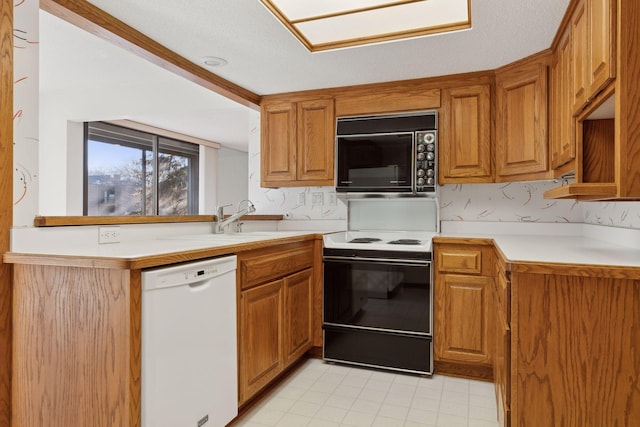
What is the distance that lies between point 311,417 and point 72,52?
10.1 ft

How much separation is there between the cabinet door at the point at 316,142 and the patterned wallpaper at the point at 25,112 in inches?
75.0

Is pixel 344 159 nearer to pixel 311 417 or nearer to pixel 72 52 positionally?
pixel 311 417

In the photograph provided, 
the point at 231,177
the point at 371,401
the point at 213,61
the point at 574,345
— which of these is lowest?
the point at 371,401

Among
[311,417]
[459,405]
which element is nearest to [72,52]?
[311,417]

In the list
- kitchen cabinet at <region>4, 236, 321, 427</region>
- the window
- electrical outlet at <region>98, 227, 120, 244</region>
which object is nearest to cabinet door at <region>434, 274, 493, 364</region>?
kitchen cabinet at <region>4, 236, 321, 427</region>

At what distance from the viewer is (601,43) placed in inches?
57.1

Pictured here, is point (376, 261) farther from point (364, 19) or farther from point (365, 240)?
point (364, 19)

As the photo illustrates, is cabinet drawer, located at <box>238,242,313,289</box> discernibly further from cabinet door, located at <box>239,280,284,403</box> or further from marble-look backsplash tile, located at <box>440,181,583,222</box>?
marble-look backsplash tile, located at <box>440,181,583,222</box>

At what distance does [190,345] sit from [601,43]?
1890 millimetres

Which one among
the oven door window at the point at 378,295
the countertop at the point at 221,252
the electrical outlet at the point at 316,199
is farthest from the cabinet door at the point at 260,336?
the electrical outlet at the point at 316,199

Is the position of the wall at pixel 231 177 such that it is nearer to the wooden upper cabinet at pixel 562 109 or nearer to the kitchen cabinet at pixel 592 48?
the wooden upper cabinet at pixel 562 109

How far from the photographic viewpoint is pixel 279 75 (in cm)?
290

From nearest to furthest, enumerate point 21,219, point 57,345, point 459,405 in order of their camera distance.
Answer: point 57,345 → point 21,219 → point 459,405

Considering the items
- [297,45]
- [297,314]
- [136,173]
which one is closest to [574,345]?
[297,314]
